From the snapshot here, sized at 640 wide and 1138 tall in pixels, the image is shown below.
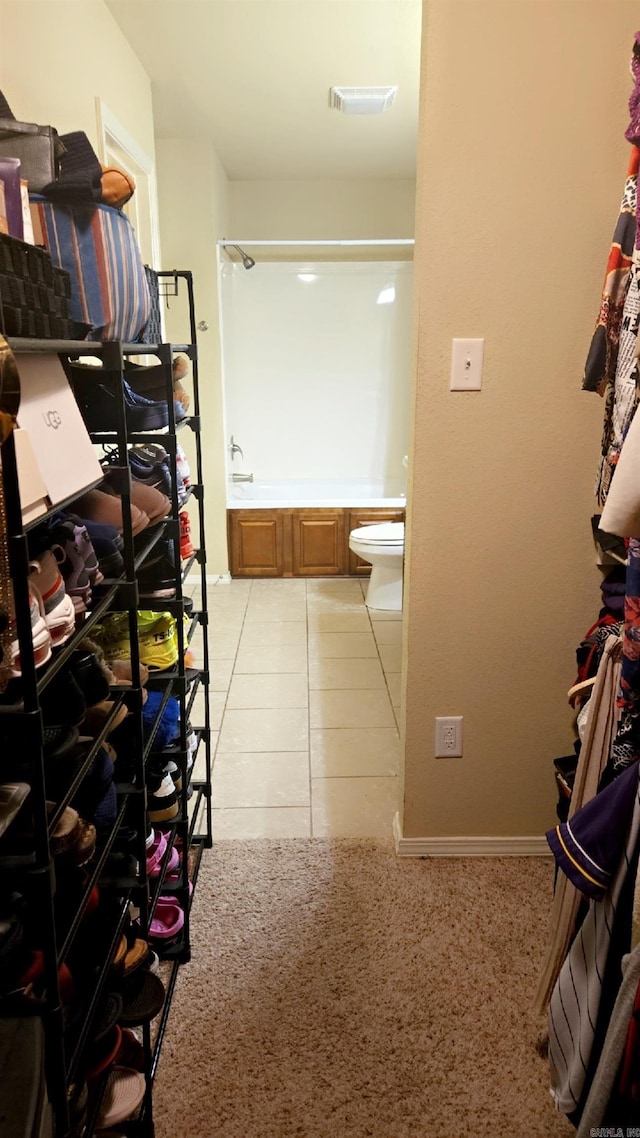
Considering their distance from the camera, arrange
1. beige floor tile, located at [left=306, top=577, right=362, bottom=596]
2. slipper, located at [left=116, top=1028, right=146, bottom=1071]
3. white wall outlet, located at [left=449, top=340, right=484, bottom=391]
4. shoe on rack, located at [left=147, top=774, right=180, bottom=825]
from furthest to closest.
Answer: beige floor tile, located at [left=306, top=577, right=362, bottom=596] → white wall outlet, located at [left=449, top=340, right=484, bottom=391] → shoe on rack, located at [left=147, top=774, right=180, bottom=825] → slipper, located at [left=116, top=1028, right=146, bottom=1071]

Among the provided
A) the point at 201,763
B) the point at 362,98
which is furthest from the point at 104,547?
the point at 362,98

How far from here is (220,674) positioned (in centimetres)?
333

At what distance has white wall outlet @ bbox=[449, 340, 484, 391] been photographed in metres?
1.76

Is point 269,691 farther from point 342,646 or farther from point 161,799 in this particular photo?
point 161,799

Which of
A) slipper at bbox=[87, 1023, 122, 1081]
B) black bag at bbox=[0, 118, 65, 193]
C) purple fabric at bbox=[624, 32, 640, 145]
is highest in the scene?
purple fabric at bbox=[624, 32, 640, 145]

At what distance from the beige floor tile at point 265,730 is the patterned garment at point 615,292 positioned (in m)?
1.70

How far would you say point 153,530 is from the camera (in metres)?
1.49

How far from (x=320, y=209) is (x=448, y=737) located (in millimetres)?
4050

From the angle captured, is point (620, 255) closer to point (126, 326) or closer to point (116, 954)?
point (126, 326)

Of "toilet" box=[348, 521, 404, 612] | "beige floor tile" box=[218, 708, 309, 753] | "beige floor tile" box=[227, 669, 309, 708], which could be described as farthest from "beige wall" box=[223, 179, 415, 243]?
"beige floor tile" box=[218, 708, 309, 753]

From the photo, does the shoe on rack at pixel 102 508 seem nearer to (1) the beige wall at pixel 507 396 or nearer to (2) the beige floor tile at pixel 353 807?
(1) the beige wall at pixel 507 396

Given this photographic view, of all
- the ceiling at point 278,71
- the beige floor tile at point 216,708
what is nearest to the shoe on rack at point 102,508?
the beige floor tile at point 216,708

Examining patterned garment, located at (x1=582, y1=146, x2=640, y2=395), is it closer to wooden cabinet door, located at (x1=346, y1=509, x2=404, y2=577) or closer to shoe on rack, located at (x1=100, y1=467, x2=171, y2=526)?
shoe on rack, located at (x1=100, y1=467, x2=171, y2=526)

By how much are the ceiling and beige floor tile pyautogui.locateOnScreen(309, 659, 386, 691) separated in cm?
247
